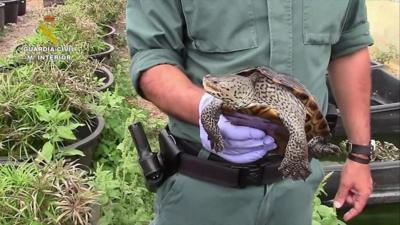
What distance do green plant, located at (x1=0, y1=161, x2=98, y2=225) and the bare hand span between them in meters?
1.01

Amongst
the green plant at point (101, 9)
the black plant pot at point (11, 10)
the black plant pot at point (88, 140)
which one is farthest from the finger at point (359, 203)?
the black plant pot at point (11, 10)

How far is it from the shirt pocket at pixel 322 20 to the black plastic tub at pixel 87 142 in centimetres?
171

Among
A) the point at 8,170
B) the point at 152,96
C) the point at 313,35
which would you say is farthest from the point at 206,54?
the point at 8,170

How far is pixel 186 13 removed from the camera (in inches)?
64.2

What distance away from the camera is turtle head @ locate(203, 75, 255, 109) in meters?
1.41

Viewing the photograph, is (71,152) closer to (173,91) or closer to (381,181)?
(173,91)

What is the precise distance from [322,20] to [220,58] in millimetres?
319

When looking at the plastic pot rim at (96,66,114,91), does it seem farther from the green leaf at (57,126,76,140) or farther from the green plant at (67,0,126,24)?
the green plant at (67,0,126,24)

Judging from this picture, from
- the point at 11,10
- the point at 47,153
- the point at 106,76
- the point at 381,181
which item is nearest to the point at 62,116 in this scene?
the point at 47,153

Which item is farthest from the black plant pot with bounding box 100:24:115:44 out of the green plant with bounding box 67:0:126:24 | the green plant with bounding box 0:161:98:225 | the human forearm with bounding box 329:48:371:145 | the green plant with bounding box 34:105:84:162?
the human forearm with bounding box 329:48:371:145

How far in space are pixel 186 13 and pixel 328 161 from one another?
10.9 feet

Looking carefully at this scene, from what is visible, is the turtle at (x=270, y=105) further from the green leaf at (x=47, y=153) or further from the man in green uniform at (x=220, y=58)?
the green leaf at (x=47, y=153)

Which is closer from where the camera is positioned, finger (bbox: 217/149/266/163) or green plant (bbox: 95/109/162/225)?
finger (bbox: 217/149/266/163)

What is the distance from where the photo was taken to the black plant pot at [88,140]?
10.5 ft
